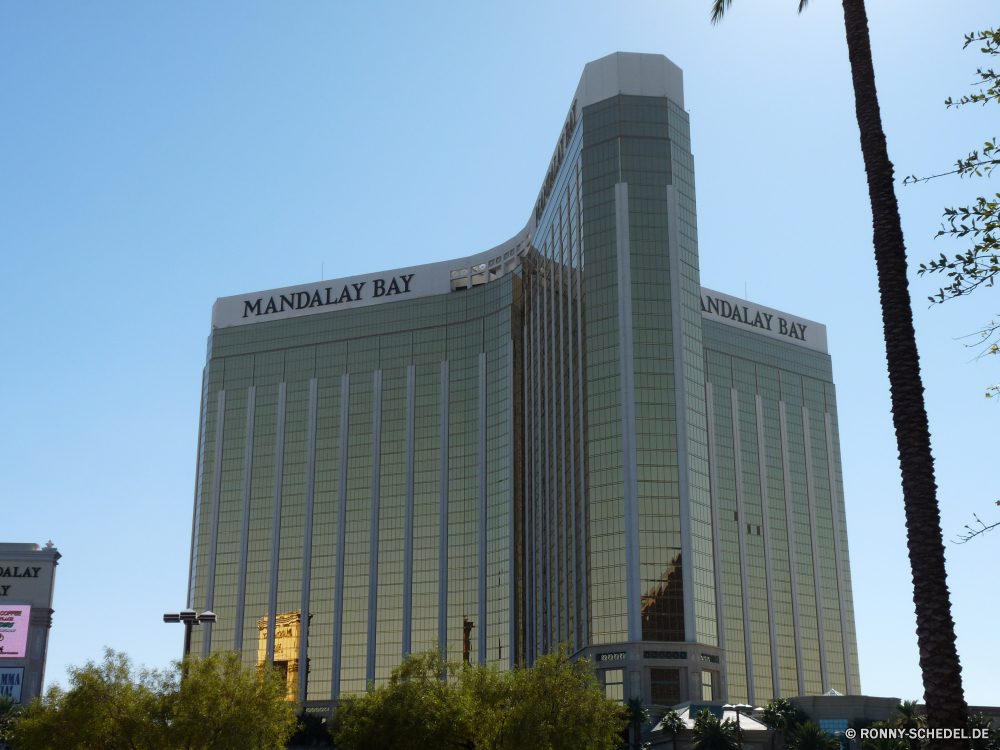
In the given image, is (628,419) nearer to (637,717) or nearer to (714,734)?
(637,717)

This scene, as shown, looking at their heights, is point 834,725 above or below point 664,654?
below

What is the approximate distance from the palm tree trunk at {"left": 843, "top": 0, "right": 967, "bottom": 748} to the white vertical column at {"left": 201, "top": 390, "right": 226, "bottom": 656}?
172744 millimetres

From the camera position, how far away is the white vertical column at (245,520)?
603ft

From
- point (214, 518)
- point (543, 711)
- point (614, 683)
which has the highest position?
point (214, 518)

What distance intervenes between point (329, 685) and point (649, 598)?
75520mm

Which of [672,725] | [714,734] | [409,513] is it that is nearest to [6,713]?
[672,725]

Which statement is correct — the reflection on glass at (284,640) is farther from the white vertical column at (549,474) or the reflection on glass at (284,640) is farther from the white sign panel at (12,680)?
the white vertical column at (549,474)

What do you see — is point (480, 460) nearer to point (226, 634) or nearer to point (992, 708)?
point (226, 634)

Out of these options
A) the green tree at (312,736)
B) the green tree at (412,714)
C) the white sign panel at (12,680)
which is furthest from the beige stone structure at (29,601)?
the green tree at (412,714)

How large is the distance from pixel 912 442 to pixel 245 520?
179 m

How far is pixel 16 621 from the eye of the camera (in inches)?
6117

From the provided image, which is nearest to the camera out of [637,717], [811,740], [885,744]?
[885,744]

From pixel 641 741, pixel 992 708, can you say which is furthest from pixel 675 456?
pixel 992 708

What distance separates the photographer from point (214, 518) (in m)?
193
